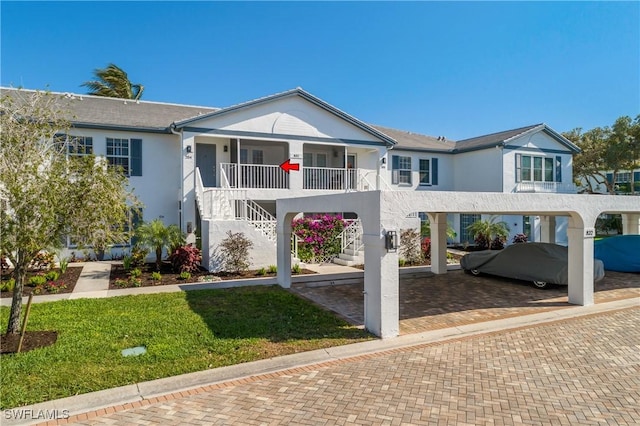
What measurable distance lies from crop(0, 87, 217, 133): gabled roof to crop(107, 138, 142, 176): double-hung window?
69 centimetres

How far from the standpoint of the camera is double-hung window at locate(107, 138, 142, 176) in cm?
1669

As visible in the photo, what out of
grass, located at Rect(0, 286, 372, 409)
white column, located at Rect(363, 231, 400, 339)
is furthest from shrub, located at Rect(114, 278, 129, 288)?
white column, located at Rect(363, 231, 400, 339)

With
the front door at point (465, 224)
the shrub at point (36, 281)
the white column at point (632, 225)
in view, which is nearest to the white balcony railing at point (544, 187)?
the front door at point (465, 224)

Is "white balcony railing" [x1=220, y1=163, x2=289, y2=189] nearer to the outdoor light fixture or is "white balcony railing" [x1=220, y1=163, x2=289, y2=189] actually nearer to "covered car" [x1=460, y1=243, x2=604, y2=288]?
"covered car" [x1=460, y1=243, x2=604, y2=288]

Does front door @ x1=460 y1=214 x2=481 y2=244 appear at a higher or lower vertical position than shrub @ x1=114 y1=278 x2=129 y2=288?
higher

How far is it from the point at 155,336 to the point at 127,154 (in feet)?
40.1

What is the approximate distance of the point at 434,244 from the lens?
46.5 ft

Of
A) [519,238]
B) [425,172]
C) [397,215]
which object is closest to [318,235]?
[397,215]

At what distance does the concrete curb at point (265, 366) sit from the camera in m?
4.77

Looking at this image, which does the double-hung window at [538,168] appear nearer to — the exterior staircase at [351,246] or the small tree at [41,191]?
the exterior staircase at [351,246]

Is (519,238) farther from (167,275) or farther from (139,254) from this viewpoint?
(139,254)

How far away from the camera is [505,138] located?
2302cm

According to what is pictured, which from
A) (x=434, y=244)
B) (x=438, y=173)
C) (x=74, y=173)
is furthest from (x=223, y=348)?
(x=438, y=173)

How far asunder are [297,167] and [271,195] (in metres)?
2.11
